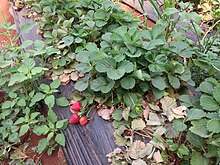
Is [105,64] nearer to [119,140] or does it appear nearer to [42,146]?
[119,140]

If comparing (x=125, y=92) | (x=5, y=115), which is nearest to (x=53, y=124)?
(x=5, y=115)

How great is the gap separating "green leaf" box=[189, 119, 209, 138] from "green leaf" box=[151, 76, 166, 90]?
225 mm

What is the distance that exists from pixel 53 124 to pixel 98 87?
0.31 meters

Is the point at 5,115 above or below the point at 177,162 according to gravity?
above

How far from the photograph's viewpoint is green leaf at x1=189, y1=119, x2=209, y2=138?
1.11 m

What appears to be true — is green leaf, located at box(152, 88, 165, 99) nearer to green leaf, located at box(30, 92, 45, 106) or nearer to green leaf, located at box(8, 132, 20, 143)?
green leaf, located at box(30, 92, 45, 106)

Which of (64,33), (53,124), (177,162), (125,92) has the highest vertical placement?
→ (64,33)

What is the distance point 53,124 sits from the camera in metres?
1.43

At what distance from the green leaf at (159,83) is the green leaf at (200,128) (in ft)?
0.74

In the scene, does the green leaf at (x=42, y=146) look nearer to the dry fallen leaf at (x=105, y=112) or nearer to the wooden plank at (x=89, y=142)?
the wooden plank at (x=89, y=142)

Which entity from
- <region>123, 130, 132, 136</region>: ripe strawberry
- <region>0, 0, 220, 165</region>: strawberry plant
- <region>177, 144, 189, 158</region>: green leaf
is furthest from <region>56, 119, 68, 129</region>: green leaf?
<region>177, 144, 189, 158</region>: green leaf

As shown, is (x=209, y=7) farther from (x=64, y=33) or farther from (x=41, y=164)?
(x=41, y=164)

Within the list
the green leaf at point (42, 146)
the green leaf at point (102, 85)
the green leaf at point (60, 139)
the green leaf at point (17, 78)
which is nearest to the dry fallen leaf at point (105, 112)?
the green leaf at point (102, 85)

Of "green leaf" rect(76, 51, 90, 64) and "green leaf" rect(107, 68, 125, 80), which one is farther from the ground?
"green leaf" rect(76, 51, 90, 64)
